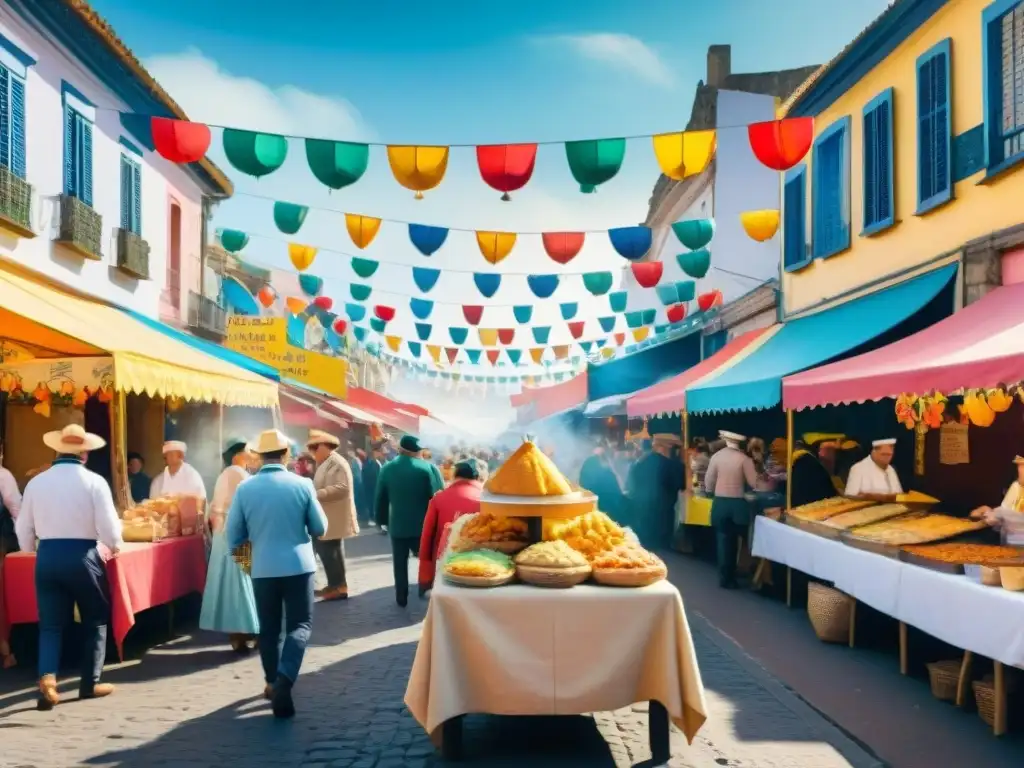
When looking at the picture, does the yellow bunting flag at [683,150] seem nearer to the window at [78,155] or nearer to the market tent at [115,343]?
the market tent at [115,343]

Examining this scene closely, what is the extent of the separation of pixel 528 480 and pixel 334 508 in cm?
529

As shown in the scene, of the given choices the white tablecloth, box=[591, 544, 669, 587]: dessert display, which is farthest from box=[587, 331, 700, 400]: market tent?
box=[591, 544, 669, 587]: dessert display

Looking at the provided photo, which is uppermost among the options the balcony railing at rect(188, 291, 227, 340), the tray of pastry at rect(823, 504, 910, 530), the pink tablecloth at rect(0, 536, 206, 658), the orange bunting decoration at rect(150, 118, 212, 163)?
the orange bunting decoration at rect(150, 118, 212, 163)

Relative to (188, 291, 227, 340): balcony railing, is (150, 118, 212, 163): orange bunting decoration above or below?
above

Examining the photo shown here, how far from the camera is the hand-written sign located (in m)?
10.7

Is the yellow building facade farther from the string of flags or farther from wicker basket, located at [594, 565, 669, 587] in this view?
wicker basket, located at [594, 565, 669, 587]

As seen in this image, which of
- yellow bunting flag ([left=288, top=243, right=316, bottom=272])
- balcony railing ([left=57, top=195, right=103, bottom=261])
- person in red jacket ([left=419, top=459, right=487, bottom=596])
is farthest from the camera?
yellow bunting flag ([left=288, top=243, right=316, bottom=272])

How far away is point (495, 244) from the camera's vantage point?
1450 cm

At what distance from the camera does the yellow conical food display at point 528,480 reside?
6.29 meters

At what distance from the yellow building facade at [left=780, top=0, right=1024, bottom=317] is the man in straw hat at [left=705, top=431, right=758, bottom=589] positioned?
10.0ft

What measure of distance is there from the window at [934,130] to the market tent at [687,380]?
4.46 meters

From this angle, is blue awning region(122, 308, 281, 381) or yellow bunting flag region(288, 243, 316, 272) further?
yellow bunting flag region(288, 243, 316, 272)

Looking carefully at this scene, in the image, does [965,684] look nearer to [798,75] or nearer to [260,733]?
[260,733]

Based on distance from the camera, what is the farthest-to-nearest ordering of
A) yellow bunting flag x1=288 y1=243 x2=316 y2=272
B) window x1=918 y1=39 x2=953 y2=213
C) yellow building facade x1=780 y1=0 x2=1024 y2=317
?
yellow bunting flag x1=288 y1=243 x2=316 y2=272
window x1=918 y1=39 x2=953 y2=213
yellow building facade x1=780 y1=0 x2=1024 y2=317
